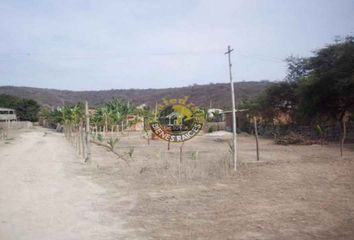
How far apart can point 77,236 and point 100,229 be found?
0.56 meters

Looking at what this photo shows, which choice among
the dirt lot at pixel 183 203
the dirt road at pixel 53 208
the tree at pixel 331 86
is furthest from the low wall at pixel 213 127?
the dirt road at pixel 53 208

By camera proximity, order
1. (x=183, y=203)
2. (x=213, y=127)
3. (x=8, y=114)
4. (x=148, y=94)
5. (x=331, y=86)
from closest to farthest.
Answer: (x=183, y=203) → (x=331, y=86) → (x=213, y=127) → (x=8, y=114) → (x=148, y=94)

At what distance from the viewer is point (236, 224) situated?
7.48 m

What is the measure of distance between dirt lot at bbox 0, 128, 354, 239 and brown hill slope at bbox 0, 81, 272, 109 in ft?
251

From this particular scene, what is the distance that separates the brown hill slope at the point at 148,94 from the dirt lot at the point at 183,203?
7639 centimetres

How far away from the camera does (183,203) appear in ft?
31.0

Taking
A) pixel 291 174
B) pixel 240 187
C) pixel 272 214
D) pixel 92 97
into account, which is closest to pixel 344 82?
pixel 291 174

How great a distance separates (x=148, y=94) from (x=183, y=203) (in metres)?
110

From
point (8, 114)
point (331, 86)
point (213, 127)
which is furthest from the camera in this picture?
point (8, 114)

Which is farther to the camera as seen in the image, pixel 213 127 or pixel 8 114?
pixel 8 114

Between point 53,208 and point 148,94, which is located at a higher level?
point 148,94

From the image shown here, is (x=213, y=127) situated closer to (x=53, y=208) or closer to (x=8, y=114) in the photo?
(x=53, y=208)

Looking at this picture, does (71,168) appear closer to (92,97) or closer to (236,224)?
(236,224)

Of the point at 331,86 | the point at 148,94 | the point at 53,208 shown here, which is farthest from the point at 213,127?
the point at 148,94
